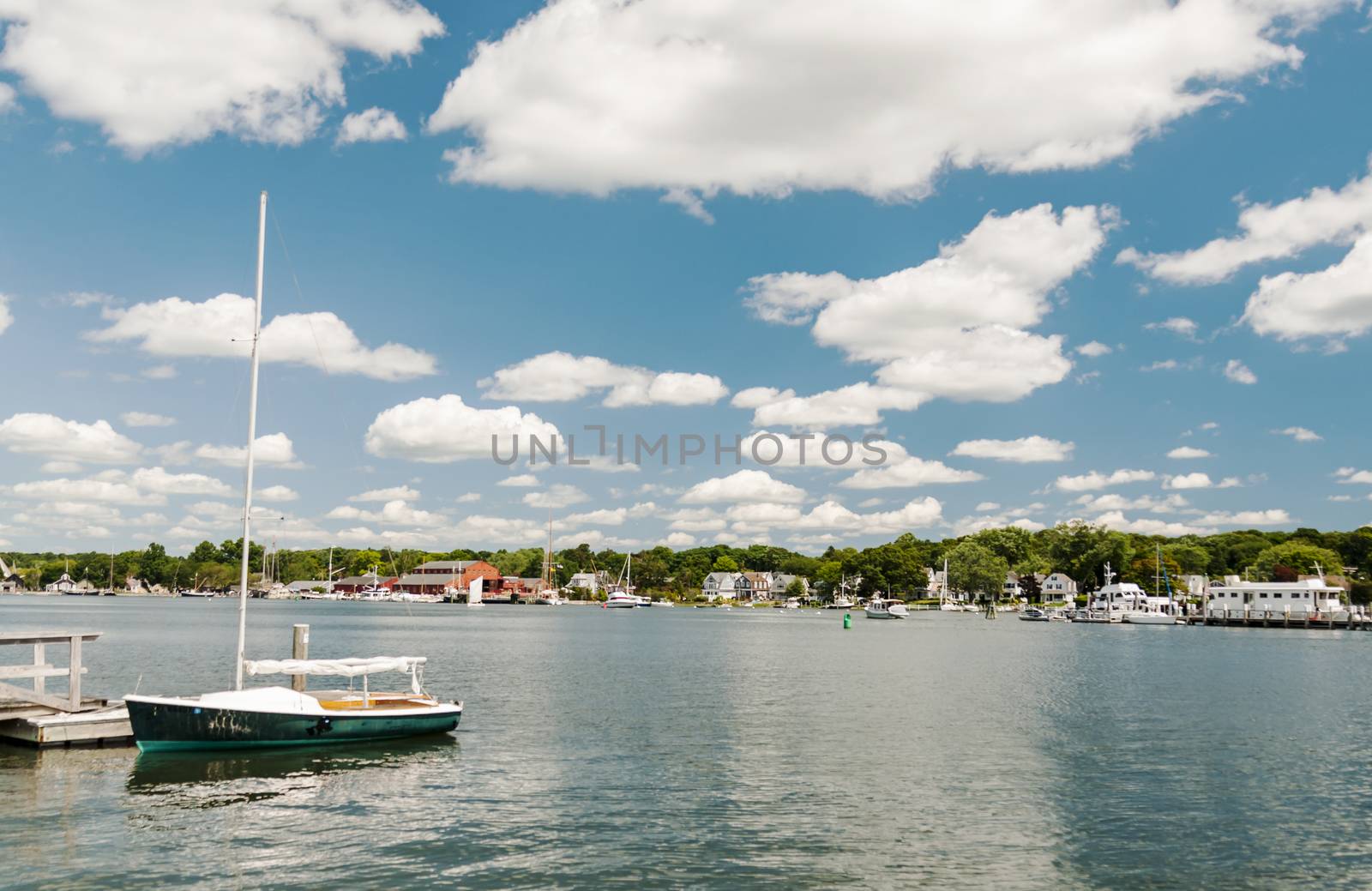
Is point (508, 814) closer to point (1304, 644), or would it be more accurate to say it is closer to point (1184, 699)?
point (1184, 699)

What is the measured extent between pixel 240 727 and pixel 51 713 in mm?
7061

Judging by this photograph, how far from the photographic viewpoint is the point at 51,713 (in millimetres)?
35094

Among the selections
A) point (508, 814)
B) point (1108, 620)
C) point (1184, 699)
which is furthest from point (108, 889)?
point (1108, 620)

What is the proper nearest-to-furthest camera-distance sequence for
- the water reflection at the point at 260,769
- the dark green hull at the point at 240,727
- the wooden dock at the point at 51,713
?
the water reflection at the point at 260,769 < the dark green hull at the point at 240,727 < the wooden dock at the point at 51,713

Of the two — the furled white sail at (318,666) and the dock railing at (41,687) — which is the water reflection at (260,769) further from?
the dock railing at (41,687)

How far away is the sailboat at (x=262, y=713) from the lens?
33562 millimetres

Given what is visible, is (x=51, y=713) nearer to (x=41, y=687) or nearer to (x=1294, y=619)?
(x=41, y=687)

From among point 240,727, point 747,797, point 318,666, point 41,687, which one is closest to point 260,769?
point 240,727

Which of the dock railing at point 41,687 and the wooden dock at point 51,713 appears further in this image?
the dock railing at point 41,687

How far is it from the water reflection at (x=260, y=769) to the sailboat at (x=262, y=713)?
0.46 meters

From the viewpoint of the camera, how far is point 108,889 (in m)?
20.7

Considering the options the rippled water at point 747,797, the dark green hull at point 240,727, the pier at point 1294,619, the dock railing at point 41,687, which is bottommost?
the pier at point 1294,619

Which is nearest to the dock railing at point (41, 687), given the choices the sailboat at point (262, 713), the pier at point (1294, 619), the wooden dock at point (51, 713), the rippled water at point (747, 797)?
the wooden dock at point (51, 713)

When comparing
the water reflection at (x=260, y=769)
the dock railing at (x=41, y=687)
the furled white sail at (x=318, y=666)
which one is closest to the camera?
the water reflection at (x=260, y=769)
